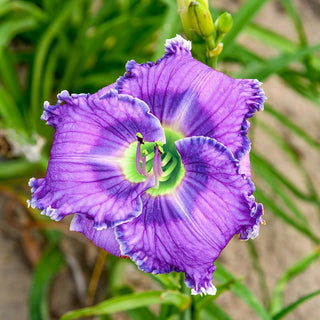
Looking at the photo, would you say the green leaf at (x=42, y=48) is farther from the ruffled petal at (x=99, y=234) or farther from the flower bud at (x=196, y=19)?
the ruffled petal at (x=99, y=234)

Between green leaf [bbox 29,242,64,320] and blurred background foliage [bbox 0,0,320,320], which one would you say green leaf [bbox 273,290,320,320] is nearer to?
blurred background foliage [bbox 0,0,320,320]

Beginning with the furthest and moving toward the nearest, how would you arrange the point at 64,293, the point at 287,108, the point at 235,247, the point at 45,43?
the point at 287,108 < the point at 235,247 < the point at 64,293 < the point at 45,43

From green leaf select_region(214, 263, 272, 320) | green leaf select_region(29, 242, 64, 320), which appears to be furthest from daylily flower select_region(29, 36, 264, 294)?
green leaf select_region(29, 242, 64, 320)

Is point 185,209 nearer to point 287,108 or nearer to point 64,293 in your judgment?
point 64,293

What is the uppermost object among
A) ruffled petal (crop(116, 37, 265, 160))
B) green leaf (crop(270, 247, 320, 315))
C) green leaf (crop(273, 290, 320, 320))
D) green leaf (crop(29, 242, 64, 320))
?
ruffled petal (crop(116, 37, 265, 160))

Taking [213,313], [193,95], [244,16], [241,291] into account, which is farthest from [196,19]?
[213,313]

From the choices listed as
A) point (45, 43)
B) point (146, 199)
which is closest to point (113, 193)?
point (146, 199)

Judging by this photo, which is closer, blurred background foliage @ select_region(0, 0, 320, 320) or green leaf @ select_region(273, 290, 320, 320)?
green leaf @ select_region(273, 290, 320, 320)
